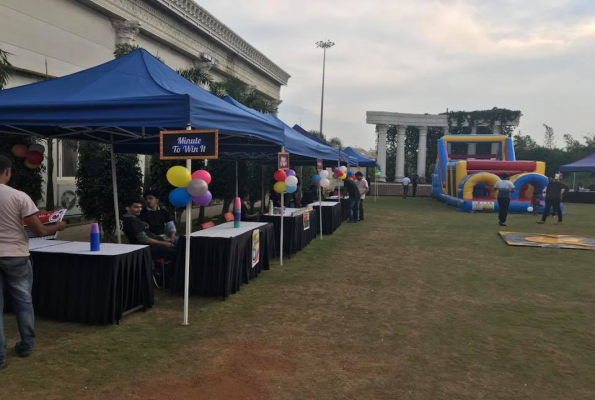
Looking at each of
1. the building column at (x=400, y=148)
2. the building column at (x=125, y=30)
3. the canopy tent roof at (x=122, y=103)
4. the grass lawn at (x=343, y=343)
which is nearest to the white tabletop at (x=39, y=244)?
the grass lawn at (x=343, y=343)

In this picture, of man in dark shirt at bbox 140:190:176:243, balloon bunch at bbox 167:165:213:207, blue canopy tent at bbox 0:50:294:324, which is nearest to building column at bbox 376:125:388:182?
blue canopy tent at bbox 0:50:294:324

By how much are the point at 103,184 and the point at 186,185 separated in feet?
17.3

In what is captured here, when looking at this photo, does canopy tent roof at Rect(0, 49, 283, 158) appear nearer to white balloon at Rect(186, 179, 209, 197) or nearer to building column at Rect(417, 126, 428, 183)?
white balloon at Rect(186, 179, 209, 197)

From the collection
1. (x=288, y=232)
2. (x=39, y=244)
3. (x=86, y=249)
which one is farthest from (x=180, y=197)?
(x=288, y=232)

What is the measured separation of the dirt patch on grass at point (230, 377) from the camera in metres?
3.02

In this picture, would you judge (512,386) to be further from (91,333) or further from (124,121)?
(124,121)

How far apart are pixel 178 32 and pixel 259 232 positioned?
15763 millimetres

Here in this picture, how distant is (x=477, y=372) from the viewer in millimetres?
3477

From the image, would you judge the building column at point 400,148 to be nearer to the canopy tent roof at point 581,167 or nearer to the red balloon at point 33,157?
the canopy tent roof at point 581,167

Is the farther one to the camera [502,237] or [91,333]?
[502,237]

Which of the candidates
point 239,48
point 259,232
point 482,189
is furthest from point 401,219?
point 239,48

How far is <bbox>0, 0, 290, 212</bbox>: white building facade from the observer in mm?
11641

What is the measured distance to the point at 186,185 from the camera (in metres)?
4.43

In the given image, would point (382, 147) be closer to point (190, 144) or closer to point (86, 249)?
point (190, 144)
